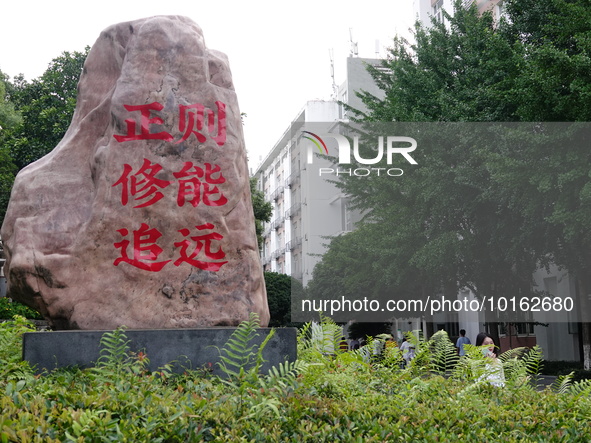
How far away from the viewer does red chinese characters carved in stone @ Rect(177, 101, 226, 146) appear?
6148 mm

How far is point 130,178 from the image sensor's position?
5.95 meters

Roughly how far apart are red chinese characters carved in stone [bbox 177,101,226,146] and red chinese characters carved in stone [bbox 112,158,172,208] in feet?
1.24

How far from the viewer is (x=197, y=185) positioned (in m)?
6.06

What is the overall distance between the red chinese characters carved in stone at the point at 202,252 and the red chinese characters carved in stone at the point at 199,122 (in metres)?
0.76

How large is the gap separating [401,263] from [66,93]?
1504 cm

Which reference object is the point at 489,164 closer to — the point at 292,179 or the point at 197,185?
the point at 197,185

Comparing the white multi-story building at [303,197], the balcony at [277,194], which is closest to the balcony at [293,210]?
the white multi-story building at [303,197]

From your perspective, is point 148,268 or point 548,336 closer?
point 148,268

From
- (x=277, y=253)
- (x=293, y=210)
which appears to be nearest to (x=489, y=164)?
(x=293, y=210)

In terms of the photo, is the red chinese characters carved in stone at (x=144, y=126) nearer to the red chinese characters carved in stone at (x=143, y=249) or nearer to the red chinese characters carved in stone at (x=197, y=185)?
the red chinese characters carved in stone at (x=197, y=185)

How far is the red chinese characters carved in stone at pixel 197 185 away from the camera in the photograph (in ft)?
19.8

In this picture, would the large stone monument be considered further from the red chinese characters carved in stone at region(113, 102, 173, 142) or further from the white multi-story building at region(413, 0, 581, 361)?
the white multi-story building at region(413, 0, 581, 361)

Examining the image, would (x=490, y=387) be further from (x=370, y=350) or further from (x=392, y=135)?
(x=392, y=135)

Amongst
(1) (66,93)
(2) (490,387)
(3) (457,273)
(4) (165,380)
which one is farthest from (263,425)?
(1) (66,93)
